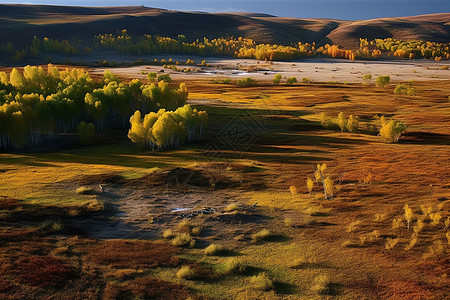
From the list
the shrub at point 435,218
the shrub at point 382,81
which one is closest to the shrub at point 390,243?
the shrub at point 435,218

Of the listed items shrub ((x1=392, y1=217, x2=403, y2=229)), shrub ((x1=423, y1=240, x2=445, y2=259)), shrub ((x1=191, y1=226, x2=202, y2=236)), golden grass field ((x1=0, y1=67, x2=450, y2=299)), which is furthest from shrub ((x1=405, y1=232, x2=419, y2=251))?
shrub ((x1=191, y1=226, x2=202, y2=236))

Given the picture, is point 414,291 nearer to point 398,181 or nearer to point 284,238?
point 284,238

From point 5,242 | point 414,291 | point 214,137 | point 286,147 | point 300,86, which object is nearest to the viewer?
point 414,291

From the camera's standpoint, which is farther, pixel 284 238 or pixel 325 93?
pixel 325 93

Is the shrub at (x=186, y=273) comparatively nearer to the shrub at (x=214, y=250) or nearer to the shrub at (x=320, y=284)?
the shrub at (x=214, y=250)

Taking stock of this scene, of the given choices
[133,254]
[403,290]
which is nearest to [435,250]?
[403,290]

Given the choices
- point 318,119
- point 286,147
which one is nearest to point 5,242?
point 286,147
